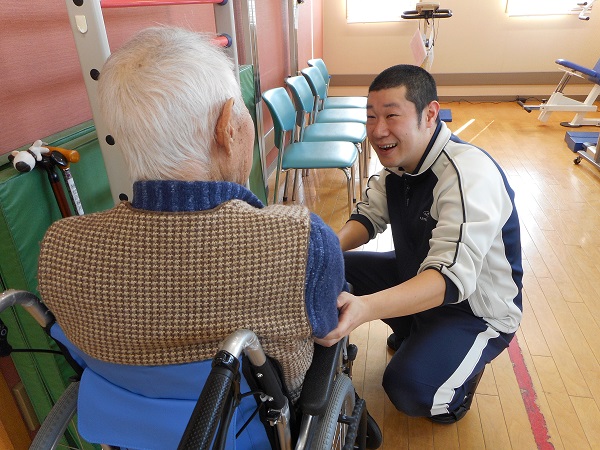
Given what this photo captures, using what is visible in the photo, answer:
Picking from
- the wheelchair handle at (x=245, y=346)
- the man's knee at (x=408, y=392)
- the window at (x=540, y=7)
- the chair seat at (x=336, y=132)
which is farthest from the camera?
the window at (x=540, y=7)

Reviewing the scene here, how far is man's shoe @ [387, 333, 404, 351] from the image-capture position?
184 centimetres

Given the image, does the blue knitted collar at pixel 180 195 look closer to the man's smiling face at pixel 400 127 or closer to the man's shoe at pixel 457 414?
the man's smiling face at pixel 400 127

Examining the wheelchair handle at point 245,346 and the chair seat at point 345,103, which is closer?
the wheelchair handle at point 245,346

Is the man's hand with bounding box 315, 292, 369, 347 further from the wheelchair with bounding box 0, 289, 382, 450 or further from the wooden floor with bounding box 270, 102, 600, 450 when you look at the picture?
the wooden floor with bounding box 270, 102, 600, 450

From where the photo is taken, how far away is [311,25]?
17.0 ft

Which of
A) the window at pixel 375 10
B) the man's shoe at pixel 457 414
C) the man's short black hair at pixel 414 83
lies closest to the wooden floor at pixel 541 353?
the man's shoe at pixel 457 414

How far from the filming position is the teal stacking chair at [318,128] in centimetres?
299

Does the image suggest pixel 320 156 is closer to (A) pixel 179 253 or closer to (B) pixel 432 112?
(B) pixel 432 112

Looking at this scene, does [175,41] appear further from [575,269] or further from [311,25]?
[311,25]

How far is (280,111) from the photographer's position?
2.68 m

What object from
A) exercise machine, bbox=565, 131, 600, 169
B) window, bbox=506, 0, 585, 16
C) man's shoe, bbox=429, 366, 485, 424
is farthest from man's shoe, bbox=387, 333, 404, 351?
window, bbox=506, 0, 585, 16

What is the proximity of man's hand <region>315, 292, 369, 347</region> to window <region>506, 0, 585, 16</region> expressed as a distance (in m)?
6.06

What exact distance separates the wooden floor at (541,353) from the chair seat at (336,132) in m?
0.49

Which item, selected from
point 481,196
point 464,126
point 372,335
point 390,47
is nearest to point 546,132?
point 464,126
